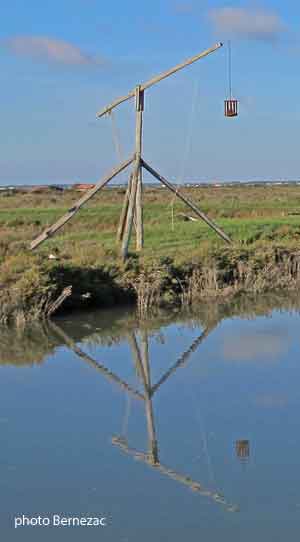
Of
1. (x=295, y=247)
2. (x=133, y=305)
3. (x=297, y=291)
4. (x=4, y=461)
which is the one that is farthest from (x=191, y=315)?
(x=4, y=461)

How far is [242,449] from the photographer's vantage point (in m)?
8.05

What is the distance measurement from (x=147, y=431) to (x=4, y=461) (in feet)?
5.13

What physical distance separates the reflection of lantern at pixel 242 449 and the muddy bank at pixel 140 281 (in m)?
6.75

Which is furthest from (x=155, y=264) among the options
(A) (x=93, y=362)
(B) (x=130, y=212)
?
(A) (x=93, y=362)

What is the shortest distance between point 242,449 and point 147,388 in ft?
9.08

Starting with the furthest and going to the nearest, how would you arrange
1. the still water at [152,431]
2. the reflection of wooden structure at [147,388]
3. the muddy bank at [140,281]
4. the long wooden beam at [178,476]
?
1. the muddy bank at [140,281]
2. the reflection of wooden structure at [147,388]
3. the long wooden beam at [178,476]
4. the still water at [152,431]

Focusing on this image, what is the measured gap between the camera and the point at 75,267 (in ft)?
52.0

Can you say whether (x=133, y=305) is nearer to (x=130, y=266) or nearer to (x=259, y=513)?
(x=130, y=266)

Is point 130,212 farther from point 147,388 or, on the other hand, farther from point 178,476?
point 178,476

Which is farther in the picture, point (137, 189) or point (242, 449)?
point (137, 189)

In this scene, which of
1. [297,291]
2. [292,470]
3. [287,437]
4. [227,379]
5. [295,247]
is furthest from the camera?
[295,247]

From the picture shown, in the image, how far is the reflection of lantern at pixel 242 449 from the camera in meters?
7.85

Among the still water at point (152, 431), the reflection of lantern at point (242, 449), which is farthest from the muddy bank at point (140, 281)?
the reflection of lantern at point (242, 449)

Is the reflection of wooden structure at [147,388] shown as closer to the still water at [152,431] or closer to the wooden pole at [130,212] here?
the still water at [152,431]
